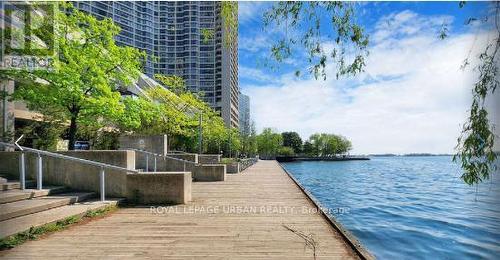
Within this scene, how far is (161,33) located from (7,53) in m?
169

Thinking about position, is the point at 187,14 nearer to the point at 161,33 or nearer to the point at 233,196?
the point at 161,33

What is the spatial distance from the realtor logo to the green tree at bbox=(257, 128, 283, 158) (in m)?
106

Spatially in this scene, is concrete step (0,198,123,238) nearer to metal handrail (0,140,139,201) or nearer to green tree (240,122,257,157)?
metal handrail (0,140,139,201)

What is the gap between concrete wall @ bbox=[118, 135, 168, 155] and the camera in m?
18.3

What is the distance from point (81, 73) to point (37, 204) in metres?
8.05

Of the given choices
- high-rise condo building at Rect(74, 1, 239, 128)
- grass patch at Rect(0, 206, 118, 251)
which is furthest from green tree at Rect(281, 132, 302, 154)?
grass patch at Rect(0, 206, 118, 251)

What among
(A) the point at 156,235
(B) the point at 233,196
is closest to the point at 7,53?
(B) the point at 233,196

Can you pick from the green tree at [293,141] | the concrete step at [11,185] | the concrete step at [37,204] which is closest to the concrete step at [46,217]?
the concrete step at [37,204]

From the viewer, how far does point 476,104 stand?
358cm

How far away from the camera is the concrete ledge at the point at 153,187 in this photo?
10141 mm

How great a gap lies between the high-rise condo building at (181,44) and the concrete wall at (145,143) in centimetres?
11165

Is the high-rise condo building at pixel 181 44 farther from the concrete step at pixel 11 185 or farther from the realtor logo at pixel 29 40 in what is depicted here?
the concrete step at pixel 11 185

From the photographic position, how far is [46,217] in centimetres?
696

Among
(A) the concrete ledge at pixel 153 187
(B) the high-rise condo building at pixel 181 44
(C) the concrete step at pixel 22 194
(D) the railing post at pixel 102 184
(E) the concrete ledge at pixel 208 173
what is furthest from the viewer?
(B) the high-rise condo building at pixel 181 44
